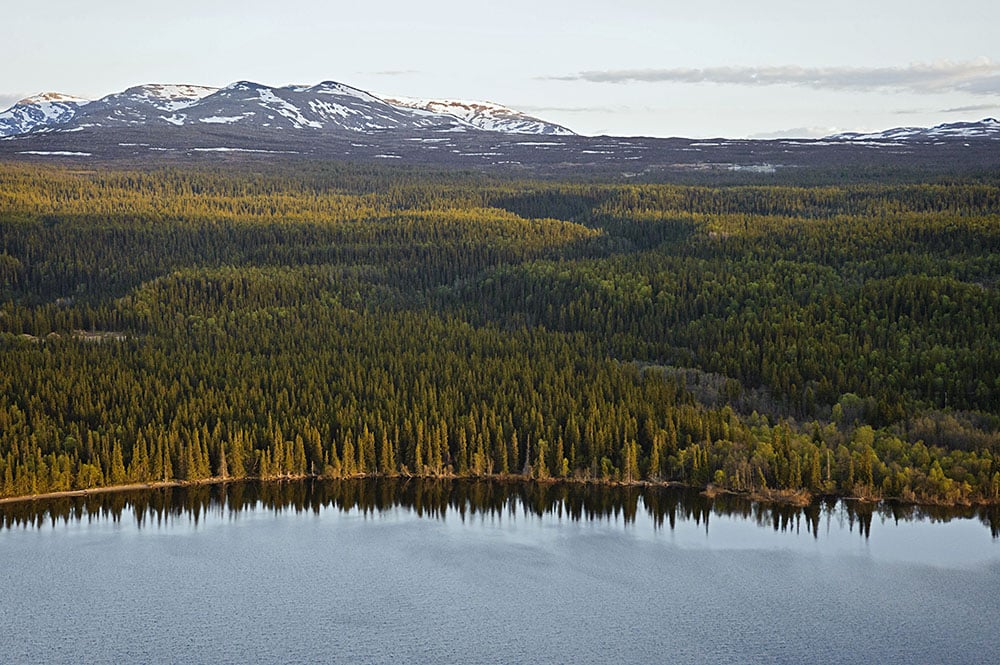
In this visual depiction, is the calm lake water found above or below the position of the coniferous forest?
below

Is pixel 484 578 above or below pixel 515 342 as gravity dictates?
below

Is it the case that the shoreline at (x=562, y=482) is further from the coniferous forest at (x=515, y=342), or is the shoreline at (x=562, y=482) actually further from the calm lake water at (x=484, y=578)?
the calm lake water at (x=484, y=578)

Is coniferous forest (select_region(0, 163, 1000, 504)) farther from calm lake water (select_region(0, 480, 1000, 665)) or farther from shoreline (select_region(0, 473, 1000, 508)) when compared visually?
calm lake water (select_region(0, 480, 1000, 665))

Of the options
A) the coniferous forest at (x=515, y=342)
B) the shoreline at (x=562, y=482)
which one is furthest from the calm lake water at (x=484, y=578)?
the coniferous forest at (x=515, y=342)

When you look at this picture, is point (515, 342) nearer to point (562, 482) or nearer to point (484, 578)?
point (562, 482)

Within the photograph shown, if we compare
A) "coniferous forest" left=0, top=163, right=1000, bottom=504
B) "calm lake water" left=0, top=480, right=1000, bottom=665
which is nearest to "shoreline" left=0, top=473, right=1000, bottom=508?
"coniferous forest" left=0, top=163, right=1000, bottom=504

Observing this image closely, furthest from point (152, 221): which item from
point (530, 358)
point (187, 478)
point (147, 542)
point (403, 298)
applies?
point (147, 542)

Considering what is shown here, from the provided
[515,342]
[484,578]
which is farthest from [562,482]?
[515,342]
